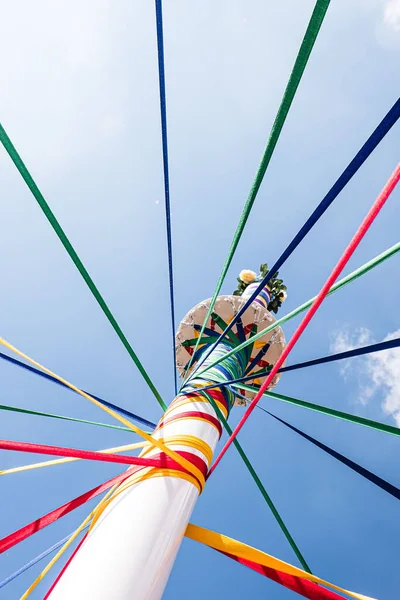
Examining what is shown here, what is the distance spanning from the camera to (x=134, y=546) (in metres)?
2.65

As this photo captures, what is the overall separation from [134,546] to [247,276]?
9.71 metres

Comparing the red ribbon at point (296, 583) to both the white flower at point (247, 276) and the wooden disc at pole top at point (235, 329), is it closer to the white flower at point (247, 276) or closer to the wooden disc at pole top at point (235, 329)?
the wooden disc at pole top at point (235, 329)

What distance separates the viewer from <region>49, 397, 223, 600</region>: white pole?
7.88ft

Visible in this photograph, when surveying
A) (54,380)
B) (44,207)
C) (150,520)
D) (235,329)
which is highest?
(235,329)

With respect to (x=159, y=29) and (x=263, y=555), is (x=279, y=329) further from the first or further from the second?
(x=159, y=29)

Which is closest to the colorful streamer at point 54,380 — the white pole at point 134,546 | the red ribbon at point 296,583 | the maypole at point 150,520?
the maypole at point 150,520

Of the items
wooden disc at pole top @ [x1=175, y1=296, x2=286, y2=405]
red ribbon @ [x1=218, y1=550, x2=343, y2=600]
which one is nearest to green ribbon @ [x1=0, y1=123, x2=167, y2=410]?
red ribbon @ [x1=218, y1=550, x2=343, y2=600]

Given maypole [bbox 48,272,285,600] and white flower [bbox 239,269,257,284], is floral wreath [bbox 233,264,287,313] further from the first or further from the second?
maypole [bbox 48,272,285,600]

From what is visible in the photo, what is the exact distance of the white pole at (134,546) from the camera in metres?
2.40

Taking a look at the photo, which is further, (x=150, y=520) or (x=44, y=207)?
(x=44, y=207)

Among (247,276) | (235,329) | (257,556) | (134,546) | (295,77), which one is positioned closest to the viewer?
(295,77)

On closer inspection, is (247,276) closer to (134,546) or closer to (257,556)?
(257,556)

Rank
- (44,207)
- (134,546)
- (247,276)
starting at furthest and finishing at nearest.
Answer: (247,276)
(44,207)
(134,546)

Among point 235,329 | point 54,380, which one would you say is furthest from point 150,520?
point 235,329
